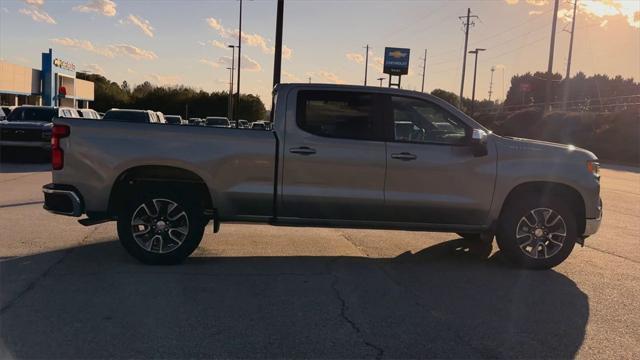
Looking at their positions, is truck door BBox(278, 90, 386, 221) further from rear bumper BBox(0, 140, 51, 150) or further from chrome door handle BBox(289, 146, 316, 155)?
rear bumper BBox(0, 140, 51, 150)

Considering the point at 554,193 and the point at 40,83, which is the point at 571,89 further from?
the point at 554,193

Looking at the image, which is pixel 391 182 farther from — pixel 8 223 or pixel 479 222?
pixel 8 223

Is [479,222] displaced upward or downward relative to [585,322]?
upward

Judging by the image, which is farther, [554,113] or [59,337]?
[554,113]

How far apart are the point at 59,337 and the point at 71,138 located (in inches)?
105

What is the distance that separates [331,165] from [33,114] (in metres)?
16.4

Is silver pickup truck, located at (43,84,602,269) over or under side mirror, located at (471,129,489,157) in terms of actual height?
under

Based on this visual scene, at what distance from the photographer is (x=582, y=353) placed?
14.5 feet

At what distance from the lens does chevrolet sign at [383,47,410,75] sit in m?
56.2

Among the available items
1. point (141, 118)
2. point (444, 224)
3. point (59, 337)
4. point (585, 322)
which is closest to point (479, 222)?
point (444, 224)

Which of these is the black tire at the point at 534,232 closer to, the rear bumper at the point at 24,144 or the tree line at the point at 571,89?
the rear bumper at the point at 24,144

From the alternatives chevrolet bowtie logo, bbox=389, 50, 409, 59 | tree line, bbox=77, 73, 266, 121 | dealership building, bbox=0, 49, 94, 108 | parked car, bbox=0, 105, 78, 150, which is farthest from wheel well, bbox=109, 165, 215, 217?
tree line, bbox=77, 73, 266, 121

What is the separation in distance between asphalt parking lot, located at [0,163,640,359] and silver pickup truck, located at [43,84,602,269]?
526 millimetres

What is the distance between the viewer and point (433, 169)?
6629 millimetres
